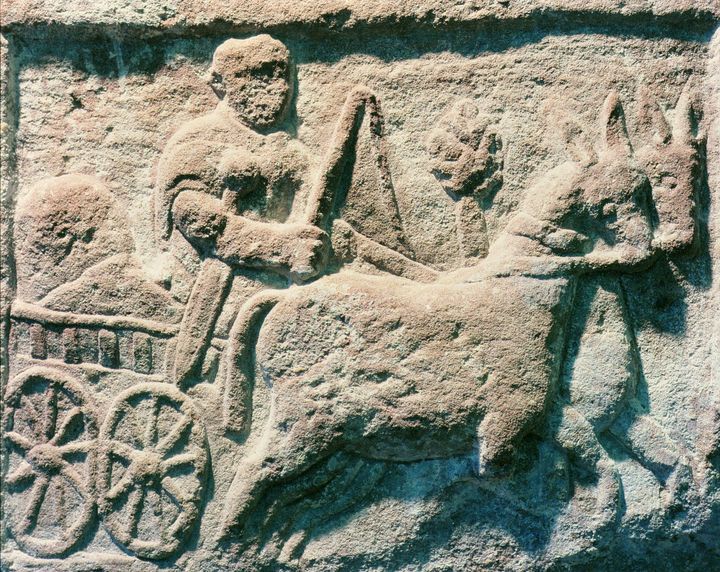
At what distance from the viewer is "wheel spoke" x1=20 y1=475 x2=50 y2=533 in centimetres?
259

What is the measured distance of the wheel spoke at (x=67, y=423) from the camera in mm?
2566

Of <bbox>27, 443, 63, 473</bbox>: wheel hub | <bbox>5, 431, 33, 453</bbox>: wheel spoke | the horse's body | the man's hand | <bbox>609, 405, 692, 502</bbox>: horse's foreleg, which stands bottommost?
<bbox>27, 443, 63, 473</bbox>: wheel hub

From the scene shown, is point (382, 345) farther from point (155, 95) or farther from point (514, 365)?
point (155, 95)

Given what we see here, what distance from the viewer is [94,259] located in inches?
101

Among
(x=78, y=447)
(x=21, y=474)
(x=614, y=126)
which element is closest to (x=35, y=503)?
(x=21, y=474)

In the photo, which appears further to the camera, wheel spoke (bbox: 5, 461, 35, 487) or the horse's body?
wheel spoke (bbox: 5, 461, 35, 487)

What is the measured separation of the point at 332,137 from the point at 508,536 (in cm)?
124

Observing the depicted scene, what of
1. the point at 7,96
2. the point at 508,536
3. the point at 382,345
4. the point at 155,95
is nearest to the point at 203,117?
the point at 155,95

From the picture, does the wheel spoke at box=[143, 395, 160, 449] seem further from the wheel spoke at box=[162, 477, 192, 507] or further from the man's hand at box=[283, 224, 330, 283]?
the man's hand at box=[283, 224, 330, 283]

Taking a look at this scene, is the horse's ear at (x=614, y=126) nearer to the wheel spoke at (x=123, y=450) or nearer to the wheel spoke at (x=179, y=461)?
the wheel spoke at (x=179, y=461)

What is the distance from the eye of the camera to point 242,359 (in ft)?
8.26

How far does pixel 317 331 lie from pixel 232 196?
0.45 metres

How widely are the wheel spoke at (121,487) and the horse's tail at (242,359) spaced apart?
310mm

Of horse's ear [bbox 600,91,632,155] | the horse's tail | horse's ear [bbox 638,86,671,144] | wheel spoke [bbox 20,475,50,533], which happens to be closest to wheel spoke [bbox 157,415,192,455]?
the horse's tail
